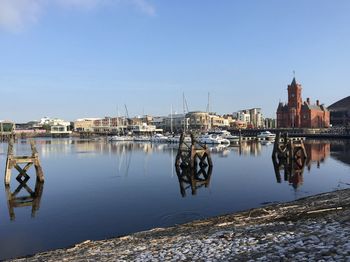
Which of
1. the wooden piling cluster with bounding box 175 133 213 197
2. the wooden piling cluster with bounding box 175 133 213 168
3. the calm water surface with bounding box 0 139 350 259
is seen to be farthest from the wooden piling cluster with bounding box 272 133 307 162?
the wooden piling cluster with bounding box 175 133 213 168

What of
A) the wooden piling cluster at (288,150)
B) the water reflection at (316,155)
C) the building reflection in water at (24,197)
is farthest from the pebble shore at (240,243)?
the wooden piling cluster at (288,150)

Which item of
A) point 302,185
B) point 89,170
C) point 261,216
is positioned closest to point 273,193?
point 302,185

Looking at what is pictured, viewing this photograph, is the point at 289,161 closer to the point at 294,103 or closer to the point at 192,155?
the point at 192,155

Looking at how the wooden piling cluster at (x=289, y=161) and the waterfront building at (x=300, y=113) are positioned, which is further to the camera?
the waterfront building at (x=300, y=113)

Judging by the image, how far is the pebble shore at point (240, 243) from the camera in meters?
9.31

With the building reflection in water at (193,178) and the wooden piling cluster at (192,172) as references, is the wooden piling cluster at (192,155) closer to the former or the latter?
the wooden piling cluster at (192,172)

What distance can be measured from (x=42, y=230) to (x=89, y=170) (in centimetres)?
2494

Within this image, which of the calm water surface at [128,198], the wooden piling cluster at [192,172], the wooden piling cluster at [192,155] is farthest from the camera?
the wooden piling cluster at [192,155]

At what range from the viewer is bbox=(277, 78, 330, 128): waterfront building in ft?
480

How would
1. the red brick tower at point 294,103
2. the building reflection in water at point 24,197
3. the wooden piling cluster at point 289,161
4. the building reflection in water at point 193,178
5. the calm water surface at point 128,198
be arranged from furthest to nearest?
the red brick tower at point 294,103, the wooden piling cluster at point 289,161, the building reflection in water at point 193,178, the building reflection in water at point 24,197, the calm water surface at point 128,198

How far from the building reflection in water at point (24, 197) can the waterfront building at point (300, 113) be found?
5187 inches

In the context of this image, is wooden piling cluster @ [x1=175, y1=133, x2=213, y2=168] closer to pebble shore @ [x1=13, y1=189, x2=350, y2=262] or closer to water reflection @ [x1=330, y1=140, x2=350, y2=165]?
water reflection @ [x1=330, y1=140, x2=350, y2=165]

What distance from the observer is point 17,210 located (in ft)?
74.3

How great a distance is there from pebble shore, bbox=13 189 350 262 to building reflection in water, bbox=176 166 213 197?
13.0 metres
